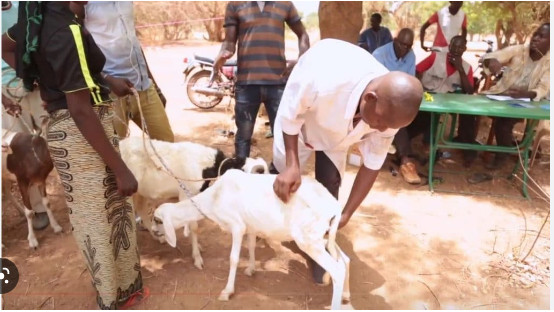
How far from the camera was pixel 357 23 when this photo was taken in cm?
614

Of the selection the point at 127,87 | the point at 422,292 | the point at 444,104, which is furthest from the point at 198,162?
the point at 444,104

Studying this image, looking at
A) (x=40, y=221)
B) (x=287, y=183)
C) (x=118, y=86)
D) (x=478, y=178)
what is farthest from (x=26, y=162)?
(x=478, y=178)

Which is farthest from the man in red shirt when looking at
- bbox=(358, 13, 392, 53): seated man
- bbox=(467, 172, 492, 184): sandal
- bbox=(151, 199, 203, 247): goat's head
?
bbox=(151, 199, 203, 247): goat's head

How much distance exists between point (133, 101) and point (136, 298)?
5.00ft

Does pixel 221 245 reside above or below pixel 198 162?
below

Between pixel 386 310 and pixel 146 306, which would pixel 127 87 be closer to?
pixel 146 306

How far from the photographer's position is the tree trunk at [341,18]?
6039mm

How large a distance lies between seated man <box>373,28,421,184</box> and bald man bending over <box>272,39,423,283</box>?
8.55 ft

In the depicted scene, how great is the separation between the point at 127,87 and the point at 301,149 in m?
1.29

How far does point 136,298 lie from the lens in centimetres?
264

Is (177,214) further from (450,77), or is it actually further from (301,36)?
(450,77)

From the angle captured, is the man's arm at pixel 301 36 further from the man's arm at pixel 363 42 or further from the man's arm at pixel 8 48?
the man's arm at pixel 363 42

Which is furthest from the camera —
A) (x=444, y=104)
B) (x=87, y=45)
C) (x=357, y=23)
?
(x=357, y=23)

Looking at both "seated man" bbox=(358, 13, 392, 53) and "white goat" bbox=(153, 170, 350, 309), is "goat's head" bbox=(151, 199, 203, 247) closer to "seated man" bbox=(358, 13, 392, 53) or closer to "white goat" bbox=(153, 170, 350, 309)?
"white goat" bbox=(153, 170, 350, 309)
